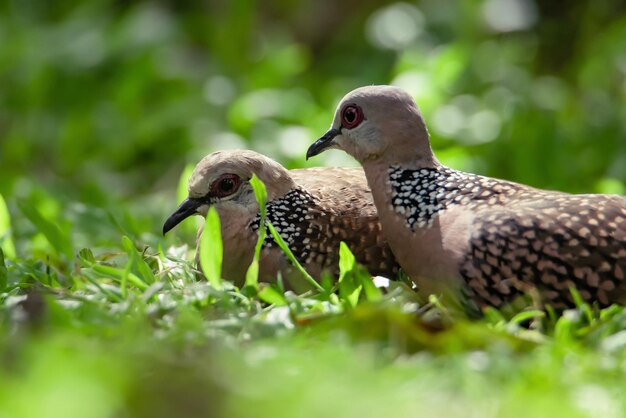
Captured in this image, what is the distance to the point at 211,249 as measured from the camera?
131 inches

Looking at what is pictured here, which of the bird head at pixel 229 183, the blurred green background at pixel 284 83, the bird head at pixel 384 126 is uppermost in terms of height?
the bird head at pixel 384 126

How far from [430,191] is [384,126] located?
0.93 ft

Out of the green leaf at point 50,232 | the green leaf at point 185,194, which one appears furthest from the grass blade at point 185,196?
the green leaf at point 50,232

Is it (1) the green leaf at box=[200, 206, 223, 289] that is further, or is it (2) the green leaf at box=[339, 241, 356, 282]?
(2) the green leaf at box=[339, 241, 356, 282]

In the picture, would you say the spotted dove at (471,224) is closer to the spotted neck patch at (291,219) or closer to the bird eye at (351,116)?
the bird eye at (351,116)

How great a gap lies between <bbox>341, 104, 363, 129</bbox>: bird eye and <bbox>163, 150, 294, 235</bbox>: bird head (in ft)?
0.95

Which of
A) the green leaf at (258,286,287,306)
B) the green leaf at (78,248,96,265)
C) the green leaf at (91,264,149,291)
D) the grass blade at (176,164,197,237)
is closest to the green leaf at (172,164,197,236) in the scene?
the grass blade at (176,164,197,237)

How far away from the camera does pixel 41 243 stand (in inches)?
190

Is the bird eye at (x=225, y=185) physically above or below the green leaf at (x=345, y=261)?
above

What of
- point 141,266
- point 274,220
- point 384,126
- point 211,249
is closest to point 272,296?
point 211,249

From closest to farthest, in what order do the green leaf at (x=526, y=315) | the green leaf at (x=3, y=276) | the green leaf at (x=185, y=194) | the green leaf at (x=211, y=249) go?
the green leaf at (x=526, y=315)
the green leaf at (x=211, y=249)
the green leaf at (x=3, y=276)
the green leaf at (x=185, y=194)

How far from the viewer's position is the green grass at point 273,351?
2.24m

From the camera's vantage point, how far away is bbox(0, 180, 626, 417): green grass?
2242mm

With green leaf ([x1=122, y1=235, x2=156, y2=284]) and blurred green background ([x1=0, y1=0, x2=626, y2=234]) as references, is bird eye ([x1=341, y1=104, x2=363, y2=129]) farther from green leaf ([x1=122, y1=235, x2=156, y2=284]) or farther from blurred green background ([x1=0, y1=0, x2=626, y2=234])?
blurred green background ([x1=0, y1=0, x2=626, y2=234])
